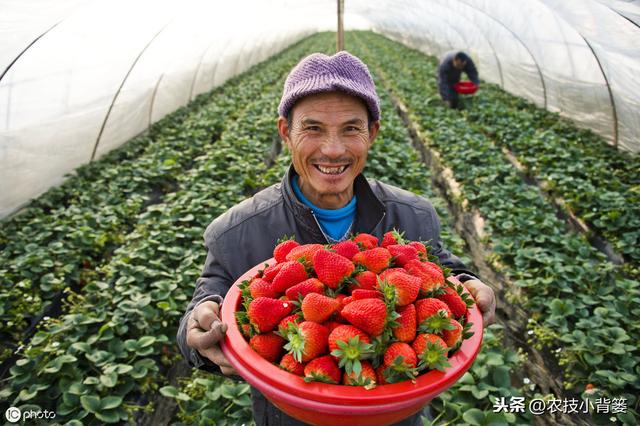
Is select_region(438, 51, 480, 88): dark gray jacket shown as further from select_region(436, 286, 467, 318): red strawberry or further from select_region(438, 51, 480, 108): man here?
select_region(436, 286, 467, 318): red strawberry

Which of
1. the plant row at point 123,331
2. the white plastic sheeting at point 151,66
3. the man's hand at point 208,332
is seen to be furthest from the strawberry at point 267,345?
the white plastic sheeting at point 151,66

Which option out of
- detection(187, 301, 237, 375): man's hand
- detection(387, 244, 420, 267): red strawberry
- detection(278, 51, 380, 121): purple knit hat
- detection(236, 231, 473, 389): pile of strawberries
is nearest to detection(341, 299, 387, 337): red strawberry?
detection(236, 231, 473, 389): pile of strawberries

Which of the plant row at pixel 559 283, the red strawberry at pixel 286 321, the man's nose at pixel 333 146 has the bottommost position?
the plant row at pixel 559 283

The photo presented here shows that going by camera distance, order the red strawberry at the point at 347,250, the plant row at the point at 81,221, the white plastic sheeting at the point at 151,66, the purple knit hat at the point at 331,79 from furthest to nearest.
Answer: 1. the white plastic sheeting at the point at 151,66
2. the plant row at the point at 81,221
3. the purple knit hat at the point at 331,79
4. the red strawberry at the point at 347,250

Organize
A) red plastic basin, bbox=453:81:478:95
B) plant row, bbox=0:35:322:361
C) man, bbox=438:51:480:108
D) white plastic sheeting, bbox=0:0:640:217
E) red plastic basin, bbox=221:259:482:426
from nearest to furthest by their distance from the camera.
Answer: red plastic basin, bbox=221:259:482:426 < plant row, bbox=0:35:322:361 < white plastic sheeting, bbox=0:0:640:217 < man, bbox=438:51:480:108 < red plastic basin, bbox=453:81:478:95

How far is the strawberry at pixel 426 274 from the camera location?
3.72ft

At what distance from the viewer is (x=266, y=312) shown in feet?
3.42

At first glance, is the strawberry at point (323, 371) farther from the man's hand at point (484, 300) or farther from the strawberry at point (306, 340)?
the man's hand at point (484, 300)

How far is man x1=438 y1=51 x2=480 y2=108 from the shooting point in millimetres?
8648

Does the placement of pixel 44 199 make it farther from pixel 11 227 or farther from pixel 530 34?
pixel 530 34

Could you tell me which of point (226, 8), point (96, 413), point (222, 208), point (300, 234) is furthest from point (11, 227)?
point (226, 8)

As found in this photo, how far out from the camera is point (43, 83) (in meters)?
4.86

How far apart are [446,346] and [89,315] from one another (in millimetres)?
2767

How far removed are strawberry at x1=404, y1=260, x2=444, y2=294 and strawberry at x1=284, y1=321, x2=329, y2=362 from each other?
0.31m
